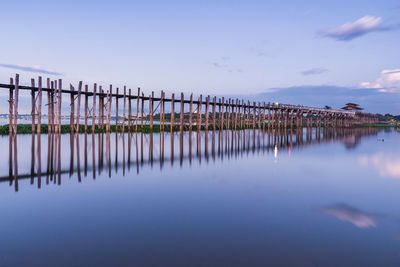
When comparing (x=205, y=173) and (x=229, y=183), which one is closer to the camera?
(x=229, y=183)

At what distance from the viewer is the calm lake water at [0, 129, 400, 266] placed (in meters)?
4.29

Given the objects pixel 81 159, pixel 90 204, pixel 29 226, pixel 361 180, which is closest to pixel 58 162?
pixel 81 159

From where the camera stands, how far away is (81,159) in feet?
42.0

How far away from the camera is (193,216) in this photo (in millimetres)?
6035

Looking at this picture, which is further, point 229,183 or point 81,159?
point 81,159

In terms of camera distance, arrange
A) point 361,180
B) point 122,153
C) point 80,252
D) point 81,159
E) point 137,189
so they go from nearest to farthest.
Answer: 1. point 80,252
2. point 137,189
3. point 361,180
4. point 81,159
5. point 122,153

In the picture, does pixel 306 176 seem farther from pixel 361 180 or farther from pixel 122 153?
pixel 122 153

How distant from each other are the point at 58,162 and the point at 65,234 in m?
7.94

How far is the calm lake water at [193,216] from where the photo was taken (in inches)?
169

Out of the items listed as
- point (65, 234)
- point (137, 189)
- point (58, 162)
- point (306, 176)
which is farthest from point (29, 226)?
point (306, 176)

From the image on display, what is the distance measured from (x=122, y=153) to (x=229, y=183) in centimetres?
762

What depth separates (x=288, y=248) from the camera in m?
4.56

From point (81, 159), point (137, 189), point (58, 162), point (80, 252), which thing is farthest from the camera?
point (81, 159)

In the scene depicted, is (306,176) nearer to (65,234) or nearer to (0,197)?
(65,234)
